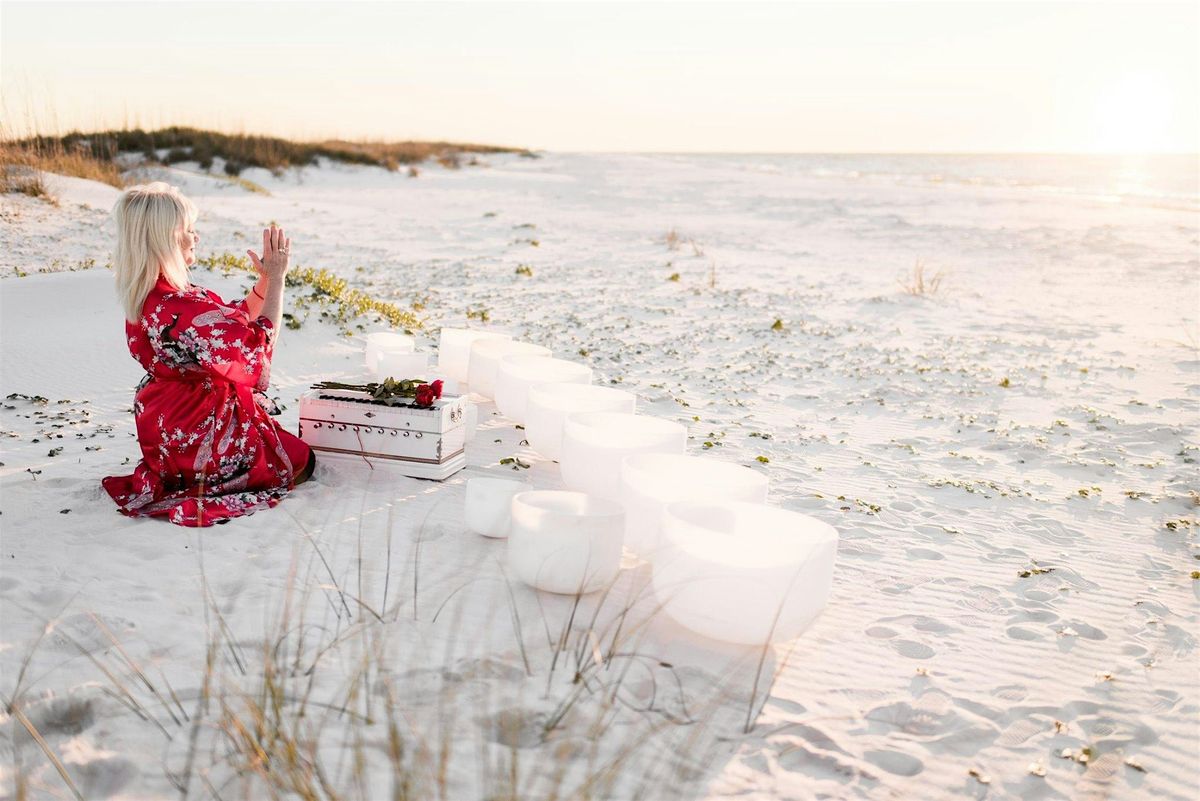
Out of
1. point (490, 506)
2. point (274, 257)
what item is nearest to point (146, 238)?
point (274, 257)

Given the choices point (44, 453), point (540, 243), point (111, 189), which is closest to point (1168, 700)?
point (44, 453)

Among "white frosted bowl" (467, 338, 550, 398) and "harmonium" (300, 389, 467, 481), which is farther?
"white frosted bowl" (467, 338, 550, 398)

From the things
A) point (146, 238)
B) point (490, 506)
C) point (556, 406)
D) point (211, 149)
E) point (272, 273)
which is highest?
point (211, 149)

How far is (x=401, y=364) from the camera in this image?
16.3ft

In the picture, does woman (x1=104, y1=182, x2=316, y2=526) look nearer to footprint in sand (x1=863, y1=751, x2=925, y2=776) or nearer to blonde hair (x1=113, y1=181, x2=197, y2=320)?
blonde hair (x1=113, y1=181, x2=197, y2=320)

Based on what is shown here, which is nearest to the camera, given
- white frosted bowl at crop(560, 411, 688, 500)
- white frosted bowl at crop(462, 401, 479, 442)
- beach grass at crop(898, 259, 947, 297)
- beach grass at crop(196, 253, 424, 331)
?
white frosted bowl at crop(560, 411, 688, 500)

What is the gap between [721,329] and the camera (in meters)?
7.62

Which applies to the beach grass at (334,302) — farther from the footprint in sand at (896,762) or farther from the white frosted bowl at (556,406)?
the footprint in sand at (896,762)

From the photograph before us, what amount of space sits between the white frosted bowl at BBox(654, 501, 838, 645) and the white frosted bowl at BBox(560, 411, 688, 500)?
69 cm

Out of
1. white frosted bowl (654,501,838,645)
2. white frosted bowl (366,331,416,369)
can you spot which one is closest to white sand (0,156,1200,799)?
white frosted bowl (654,501,838,645)

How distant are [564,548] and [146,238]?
1801 millimetres

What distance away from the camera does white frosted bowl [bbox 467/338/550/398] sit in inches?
197

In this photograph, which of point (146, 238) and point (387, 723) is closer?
point (387, 723)

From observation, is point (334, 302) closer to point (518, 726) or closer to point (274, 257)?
point (274, 257)
